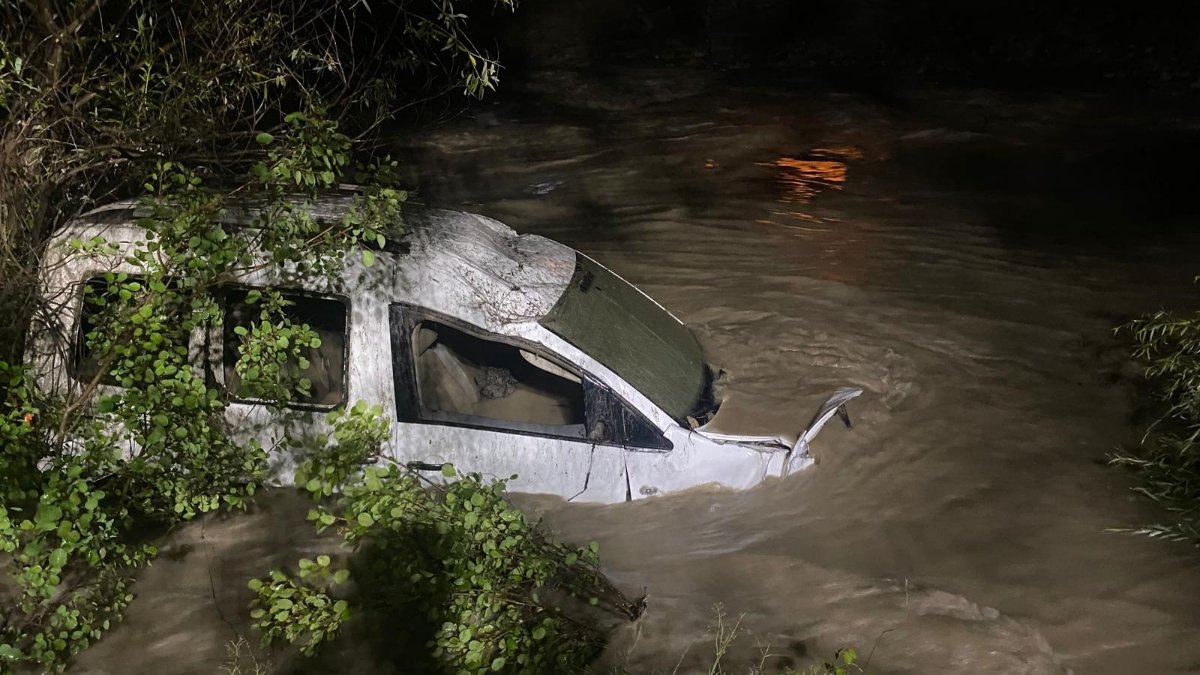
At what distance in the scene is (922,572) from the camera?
4.05 meters

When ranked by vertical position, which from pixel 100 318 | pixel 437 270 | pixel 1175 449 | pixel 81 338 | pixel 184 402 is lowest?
pixel 1175 449

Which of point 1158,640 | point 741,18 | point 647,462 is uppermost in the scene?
point 741,18

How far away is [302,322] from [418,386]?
0.63 metres

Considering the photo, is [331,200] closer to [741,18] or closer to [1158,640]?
[1158,640]

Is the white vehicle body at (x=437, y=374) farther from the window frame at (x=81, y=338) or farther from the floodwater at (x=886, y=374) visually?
the floodwater at (x=886, y=374)

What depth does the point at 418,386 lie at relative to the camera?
12.5 feet

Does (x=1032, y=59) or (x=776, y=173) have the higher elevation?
(x=1032, y=59)

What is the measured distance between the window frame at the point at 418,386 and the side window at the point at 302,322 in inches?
9.9

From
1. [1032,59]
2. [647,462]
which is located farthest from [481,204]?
[1032,59]

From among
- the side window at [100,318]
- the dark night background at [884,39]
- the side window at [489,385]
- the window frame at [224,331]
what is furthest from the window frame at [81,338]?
the dark night background at [884,39]

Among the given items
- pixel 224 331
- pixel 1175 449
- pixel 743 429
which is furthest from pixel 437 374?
pixel 1175 449

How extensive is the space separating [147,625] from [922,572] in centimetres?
367

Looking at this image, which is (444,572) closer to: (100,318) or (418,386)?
(418,386)

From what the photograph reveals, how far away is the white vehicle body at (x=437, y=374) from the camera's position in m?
3.74
